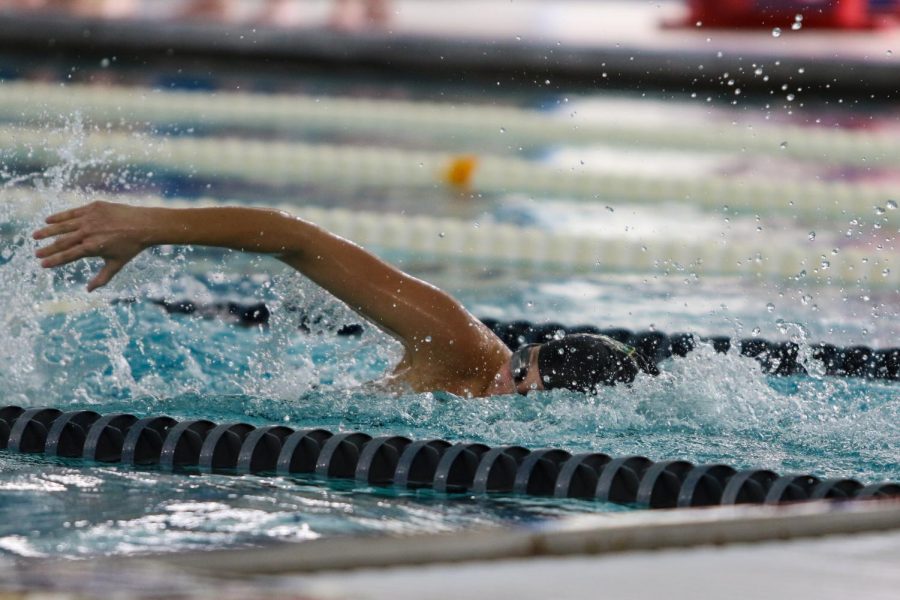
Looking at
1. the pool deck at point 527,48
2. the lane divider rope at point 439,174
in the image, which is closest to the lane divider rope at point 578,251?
the lane divider rope at point 439,174

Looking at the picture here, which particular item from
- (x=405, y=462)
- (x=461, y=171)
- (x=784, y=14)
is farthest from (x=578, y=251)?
(x=405, y=462)

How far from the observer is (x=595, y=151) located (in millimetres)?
6375

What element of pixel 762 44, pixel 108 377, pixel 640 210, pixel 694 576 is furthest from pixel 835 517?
pixel 762 44

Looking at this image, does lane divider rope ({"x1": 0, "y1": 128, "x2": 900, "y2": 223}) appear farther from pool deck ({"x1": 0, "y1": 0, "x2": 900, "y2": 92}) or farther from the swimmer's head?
the swimmer's head

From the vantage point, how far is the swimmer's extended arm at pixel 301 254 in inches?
102

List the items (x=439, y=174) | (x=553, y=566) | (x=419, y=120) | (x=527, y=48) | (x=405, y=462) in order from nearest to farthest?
1. (x=553, y=566)
2. (x=405, y=462)
3. (x=439, y=174)
4. (x=419, y=120)
5. (x=527, y=48)

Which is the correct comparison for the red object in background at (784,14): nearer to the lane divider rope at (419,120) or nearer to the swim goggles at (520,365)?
the lane divider rope at (419,120)

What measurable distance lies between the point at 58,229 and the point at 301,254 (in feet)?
1.61

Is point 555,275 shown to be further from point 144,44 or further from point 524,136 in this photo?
point 144,44

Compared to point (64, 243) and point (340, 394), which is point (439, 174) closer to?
point (340, 394)

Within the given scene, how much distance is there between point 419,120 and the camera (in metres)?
6.54

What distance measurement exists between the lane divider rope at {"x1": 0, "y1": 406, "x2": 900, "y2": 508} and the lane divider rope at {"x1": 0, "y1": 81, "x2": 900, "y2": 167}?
4047 mm

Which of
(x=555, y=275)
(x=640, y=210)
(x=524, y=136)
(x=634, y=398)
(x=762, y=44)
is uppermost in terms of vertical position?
(x=762, y=44)

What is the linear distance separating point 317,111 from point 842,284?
2.73 m
